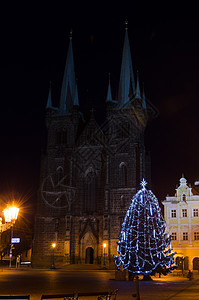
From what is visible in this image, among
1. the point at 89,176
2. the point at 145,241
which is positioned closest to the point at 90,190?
the point at 89,176

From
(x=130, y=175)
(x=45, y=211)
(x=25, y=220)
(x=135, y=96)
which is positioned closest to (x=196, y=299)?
(x=130, y=175)

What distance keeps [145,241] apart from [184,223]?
23.8 metres

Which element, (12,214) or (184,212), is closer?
(12,214)

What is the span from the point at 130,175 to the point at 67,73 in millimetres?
21887

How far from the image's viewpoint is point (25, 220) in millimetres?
80125

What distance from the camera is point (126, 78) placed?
63.3 m

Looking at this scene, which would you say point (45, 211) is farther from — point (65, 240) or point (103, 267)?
point (103, 267)

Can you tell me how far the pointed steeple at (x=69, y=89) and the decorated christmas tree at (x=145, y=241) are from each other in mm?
36601

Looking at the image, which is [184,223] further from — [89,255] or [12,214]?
[12,214]

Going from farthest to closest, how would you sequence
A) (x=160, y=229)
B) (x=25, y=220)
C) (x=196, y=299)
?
(x=25, y=220) → (x=160, y=229) → (x=196, y=299)

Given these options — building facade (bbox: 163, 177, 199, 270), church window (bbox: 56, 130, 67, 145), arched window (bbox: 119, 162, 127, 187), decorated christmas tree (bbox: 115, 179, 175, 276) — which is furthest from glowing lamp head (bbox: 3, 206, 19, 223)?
church window (bbox: 56, 130, 67, 145)

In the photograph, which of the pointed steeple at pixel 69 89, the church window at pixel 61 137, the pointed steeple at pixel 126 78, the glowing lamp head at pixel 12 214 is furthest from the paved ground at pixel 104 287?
the pointed steeple at pixel 69 89

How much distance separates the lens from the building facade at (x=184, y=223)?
156 ft

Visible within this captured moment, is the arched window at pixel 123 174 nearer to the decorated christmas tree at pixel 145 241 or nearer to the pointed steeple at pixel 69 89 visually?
the pointed steeple at pixel 69 89
